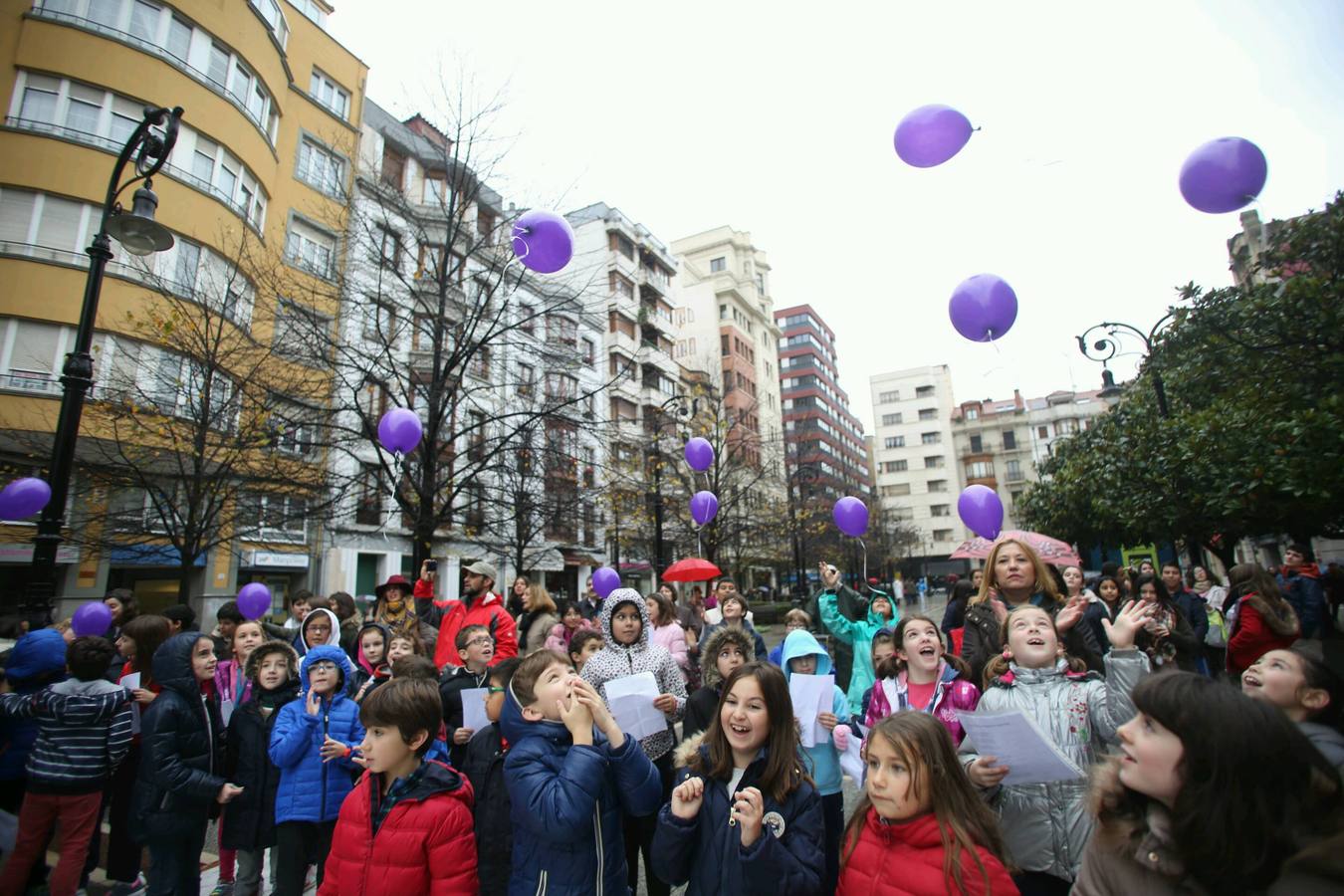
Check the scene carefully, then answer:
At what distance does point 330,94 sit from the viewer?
23.7 metres

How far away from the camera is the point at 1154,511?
15625 millimetres

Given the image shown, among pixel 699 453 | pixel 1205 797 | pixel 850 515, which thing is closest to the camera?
pixel 1205 797

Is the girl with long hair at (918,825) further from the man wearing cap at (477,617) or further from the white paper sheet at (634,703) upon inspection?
the man wearing cap at (477,617)

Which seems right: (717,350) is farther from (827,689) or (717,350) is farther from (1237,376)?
(827,689)

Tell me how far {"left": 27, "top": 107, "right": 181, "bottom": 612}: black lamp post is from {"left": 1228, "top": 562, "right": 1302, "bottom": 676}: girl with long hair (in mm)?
9863

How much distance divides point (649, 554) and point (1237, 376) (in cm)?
2398

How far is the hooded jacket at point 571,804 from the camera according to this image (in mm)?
2436

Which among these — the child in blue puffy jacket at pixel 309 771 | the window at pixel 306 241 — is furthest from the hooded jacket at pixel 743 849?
the window at pixel 306 241

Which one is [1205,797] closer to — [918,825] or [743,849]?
[918,825]

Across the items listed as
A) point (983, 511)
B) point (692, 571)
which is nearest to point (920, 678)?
point (983, 511)

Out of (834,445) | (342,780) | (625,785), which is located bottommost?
(342,780)

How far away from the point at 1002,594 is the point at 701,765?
218 centimetres

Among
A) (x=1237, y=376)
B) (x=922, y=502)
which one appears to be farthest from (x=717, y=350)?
(x=1237, y=376)

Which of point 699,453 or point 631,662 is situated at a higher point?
point 699,453
